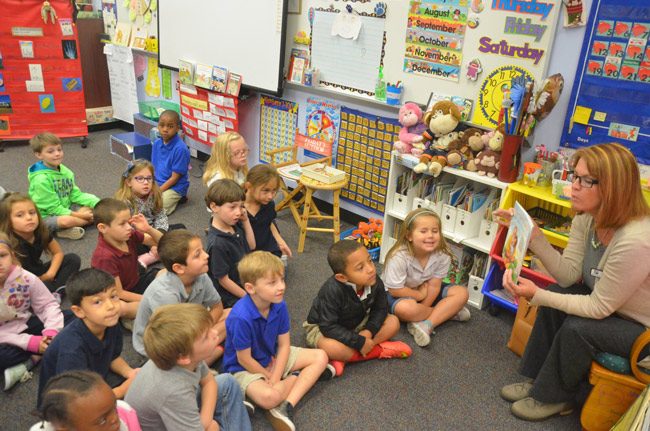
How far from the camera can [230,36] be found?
4391 mm

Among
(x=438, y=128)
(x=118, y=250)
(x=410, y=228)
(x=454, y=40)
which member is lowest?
(x=118, y=250)

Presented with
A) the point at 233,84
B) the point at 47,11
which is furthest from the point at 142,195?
the point at 47,11

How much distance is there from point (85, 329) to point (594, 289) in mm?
1931

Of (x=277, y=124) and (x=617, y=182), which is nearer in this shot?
(x=617, y=182)

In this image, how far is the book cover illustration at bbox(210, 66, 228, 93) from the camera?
447cm

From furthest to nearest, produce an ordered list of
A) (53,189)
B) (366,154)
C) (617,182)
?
1. (366,154)
2. (53,189)
3. (617,182)

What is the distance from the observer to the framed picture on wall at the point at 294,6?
12.7 ft

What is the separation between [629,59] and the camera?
2.57 m

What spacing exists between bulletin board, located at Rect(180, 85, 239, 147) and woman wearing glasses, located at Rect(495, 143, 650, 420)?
9.85 ft

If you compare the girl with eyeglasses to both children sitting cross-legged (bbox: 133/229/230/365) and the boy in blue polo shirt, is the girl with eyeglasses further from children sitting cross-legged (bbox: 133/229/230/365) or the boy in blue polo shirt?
children sitting cross-legged (bbox: 133/229/230/365)

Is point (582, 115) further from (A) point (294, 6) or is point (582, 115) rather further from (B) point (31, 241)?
(B) point (31, 241)

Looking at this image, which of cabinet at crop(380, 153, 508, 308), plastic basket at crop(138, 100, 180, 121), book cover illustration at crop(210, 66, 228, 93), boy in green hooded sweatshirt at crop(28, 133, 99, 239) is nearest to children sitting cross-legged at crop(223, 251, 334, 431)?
cabinet at crop(380, 153, 508, 308)

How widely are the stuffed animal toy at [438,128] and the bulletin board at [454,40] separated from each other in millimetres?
177

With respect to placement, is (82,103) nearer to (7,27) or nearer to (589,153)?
(7,27)
